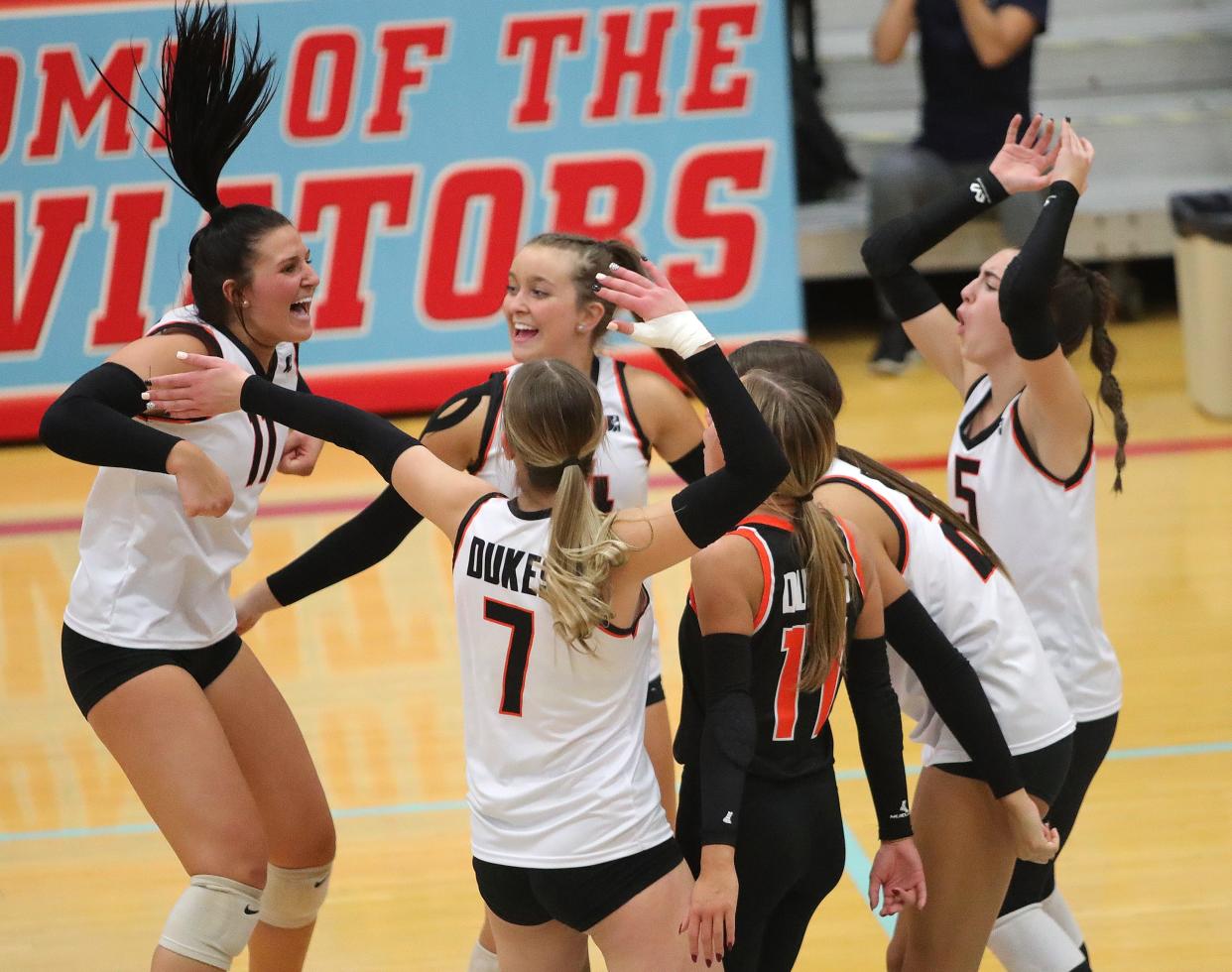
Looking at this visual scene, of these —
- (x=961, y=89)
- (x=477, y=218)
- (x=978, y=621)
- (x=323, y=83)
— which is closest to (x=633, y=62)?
(x=477, y=218)

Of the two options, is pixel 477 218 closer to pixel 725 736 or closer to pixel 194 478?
pixel 194 478

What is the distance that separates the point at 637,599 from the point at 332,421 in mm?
615

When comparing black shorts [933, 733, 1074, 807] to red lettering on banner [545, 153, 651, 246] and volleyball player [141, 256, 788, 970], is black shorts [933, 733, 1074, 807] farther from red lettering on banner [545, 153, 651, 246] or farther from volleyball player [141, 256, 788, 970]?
red lettering on banner [545, 153, 651, 246]

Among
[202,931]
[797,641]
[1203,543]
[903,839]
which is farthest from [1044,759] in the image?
[1203,543]

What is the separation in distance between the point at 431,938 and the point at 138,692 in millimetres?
1177

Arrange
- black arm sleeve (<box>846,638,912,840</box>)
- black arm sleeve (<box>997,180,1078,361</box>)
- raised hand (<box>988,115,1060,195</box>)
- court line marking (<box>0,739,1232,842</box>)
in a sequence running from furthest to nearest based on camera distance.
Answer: court line marking (<box>0,739,1232,842</box>) < raised hand (<box>988,115,1060,195</box>) < black arm sleeve (<box>997,180,1078,361</box>) < black arm sleeve (<box>846,638,912,840</box>)

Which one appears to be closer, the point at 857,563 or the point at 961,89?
the point at 857,563

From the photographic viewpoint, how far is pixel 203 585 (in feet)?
10.4

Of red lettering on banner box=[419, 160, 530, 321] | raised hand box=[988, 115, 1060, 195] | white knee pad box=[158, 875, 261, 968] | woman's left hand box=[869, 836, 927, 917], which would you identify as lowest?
red lettering on banner box=[419, 160, 530, 321]

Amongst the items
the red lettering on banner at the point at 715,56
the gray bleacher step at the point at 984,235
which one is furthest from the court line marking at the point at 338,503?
the red lettering on banner at the point at 715,56

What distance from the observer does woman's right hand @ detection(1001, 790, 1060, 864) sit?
107 inches

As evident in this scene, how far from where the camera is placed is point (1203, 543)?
6.41 metres

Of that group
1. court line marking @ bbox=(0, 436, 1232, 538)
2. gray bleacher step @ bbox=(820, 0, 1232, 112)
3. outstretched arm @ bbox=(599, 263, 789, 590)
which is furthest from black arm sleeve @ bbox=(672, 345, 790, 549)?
gray bleacher step @ bbox=(820, 0, 1232, 112)

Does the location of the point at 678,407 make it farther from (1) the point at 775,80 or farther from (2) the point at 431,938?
(1) the point at 775,80
